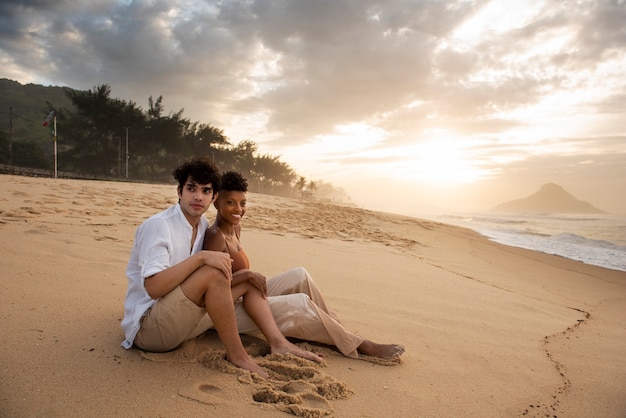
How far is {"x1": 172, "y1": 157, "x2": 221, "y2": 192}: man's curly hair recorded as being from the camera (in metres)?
2.34

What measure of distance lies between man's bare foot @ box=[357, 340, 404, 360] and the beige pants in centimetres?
6

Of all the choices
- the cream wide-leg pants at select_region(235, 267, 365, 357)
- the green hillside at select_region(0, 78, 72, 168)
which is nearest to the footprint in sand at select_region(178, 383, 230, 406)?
the cream wide-leg pants at select_region(235, 267, 365, 357)

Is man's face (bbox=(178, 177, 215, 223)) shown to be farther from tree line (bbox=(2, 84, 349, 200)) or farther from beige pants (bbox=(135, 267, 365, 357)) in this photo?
tree line (bbox=(2, 84, 349, 200))

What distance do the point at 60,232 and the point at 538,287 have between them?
22.3 feet

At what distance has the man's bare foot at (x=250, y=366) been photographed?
6.86ft

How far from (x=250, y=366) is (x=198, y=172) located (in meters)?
1.19

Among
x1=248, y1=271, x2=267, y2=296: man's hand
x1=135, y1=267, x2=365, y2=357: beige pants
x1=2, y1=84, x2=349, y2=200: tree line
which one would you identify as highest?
x1=2, y1=84, x2=349, y2=200: tree line

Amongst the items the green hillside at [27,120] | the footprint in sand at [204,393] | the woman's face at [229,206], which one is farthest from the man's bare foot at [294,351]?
the green hillside at [27,120]

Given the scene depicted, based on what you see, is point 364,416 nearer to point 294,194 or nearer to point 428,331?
point 428,331

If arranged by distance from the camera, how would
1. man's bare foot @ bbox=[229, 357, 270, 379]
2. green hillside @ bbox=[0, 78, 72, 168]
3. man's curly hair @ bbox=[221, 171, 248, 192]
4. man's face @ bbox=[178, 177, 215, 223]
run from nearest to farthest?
man's bare foot @ bbox=[229, 357, 270, 379], man's face @ bbox=[178, 177, 215, 223], man's curly hair @ bbox=[221, 171, 248, 192], green hillside @ bbox=[0, 78, 72, 168]

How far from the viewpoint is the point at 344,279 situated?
4.64 m

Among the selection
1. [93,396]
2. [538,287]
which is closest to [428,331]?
[93,396]

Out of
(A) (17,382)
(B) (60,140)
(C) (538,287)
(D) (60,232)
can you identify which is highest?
(B) (60,140)

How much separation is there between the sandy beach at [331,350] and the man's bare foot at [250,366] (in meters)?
0.06
